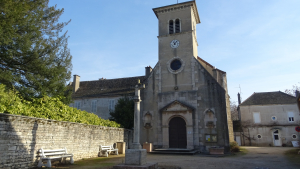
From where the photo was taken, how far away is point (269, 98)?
29.1m

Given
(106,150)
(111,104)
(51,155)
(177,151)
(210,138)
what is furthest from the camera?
(111,104)

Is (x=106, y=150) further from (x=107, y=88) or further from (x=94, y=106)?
(x=107, y=88)

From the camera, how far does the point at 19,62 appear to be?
36.2 ft

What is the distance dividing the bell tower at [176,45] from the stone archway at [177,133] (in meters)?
2.64

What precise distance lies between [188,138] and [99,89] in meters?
12.9

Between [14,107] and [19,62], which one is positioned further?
[19,62]

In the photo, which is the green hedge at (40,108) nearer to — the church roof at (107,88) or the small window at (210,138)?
the small window at (210,138)

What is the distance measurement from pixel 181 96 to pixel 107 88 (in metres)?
10.5

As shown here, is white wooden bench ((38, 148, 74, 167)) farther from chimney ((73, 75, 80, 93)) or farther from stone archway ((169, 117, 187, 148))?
chimney ((73, 75, 80, 93))

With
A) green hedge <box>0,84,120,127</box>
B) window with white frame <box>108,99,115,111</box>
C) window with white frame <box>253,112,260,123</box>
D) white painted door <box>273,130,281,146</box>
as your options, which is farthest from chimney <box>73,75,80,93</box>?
white painted door <box>273,130,281,146</box>

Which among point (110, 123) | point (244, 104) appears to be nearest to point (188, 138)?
point (110, 123)

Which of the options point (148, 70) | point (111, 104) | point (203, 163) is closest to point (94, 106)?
point (111, 104)

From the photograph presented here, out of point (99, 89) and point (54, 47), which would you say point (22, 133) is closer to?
point (54, 47)

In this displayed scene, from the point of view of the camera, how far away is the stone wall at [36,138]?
723 centimetres
